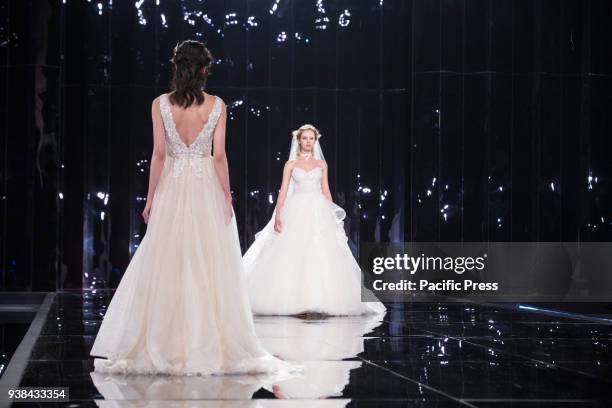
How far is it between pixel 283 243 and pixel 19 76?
4.37 meters

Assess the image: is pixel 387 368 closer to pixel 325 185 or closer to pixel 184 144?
pixel 184 144

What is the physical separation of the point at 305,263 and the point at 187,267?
3.75m

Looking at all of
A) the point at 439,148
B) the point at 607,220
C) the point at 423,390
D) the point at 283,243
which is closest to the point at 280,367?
the point at 423,390

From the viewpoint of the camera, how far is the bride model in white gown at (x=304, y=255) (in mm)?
7871

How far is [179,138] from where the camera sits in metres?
4.45

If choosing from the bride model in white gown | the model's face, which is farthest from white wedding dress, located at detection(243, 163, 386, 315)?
the model's face

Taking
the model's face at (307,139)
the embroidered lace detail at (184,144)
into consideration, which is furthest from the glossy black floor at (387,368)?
the model's face at (307,139)

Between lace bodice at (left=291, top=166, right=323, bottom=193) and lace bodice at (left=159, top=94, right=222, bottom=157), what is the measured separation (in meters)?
3.92

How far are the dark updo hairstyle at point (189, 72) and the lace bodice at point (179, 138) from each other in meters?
0.06

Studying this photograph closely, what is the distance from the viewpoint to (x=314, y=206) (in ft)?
27.3

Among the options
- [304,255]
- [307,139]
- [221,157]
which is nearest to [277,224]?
[304,255]

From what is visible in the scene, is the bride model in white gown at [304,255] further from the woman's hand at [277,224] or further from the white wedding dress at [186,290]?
the white wedding dress at [186,290]

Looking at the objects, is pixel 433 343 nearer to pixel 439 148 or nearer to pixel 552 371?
pixel 552 371
